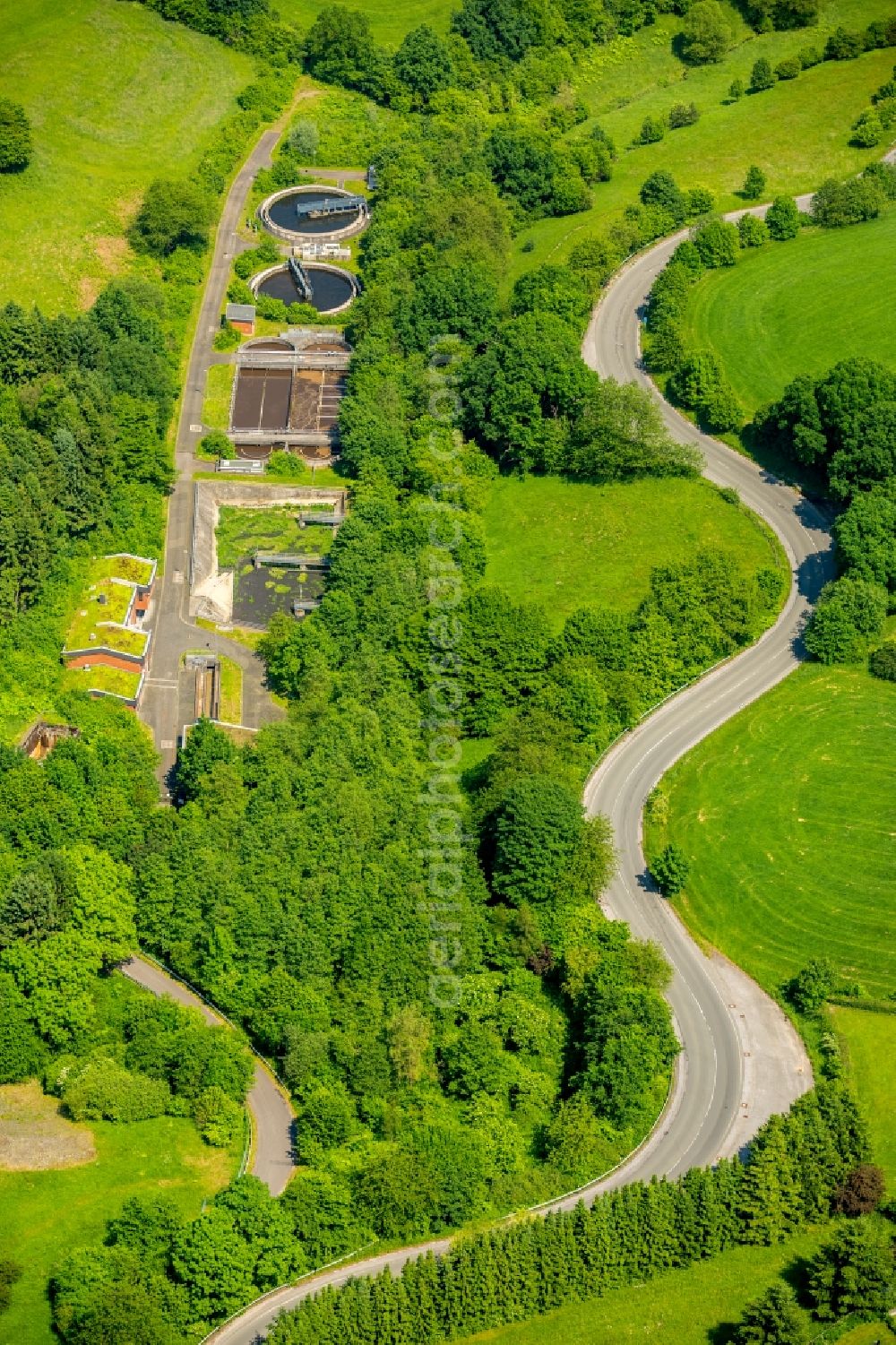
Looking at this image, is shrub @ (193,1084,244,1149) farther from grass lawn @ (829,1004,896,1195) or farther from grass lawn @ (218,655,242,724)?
grass lawn @ (829,1004,896,1195)

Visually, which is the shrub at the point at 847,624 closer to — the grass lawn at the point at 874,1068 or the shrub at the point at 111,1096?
the grass lawn at the point at 874,1068

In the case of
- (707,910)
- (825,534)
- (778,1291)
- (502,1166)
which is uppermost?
(825,534)

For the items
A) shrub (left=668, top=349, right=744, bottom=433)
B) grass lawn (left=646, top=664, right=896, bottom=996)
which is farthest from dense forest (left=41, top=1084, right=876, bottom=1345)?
shrub (left=668, top=349, right=744, bottom=433)

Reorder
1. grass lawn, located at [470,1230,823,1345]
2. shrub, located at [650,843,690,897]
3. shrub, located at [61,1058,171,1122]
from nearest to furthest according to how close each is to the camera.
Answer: grass lawn, located at [470,1230,823,1345], shrub, located at [61,1058,171,1122], shrub, located at [650,843,690,897]

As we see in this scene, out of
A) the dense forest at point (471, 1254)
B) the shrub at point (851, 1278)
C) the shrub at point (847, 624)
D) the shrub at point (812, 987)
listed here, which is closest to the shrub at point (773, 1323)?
the shrub at point (851, 1278)

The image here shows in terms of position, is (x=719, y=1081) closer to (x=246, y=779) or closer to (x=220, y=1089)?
(x=220, y=1089)

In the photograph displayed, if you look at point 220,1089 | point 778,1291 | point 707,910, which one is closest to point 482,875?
point 707,910
